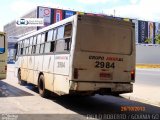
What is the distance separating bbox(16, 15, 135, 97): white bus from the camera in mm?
10000

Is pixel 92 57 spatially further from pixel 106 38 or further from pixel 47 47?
pixel 47 47

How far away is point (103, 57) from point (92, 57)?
42cm

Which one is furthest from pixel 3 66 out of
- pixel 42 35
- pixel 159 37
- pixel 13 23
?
pixel 13 23

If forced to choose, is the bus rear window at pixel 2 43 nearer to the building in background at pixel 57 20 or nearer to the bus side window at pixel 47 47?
the bus side window at pixel 47 47

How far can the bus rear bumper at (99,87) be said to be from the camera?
9.87 metres

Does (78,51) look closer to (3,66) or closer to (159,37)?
(3,66)

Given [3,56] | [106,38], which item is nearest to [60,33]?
[106,38]

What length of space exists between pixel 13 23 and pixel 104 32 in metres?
146

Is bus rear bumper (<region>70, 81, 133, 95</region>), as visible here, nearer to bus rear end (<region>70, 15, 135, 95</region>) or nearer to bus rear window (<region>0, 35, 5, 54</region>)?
bus rear end (<region>70, 15, 135, 95</region>)

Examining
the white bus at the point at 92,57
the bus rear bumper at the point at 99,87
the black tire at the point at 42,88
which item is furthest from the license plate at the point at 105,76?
the black tire at the point at 42,88

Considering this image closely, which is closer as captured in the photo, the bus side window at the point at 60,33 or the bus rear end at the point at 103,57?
the bus rear end at the point at 103,57

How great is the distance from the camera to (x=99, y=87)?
33.6 ft

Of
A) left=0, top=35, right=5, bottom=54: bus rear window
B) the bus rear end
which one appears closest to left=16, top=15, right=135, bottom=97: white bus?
the bus rear end

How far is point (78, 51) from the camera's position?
9.97 metres
